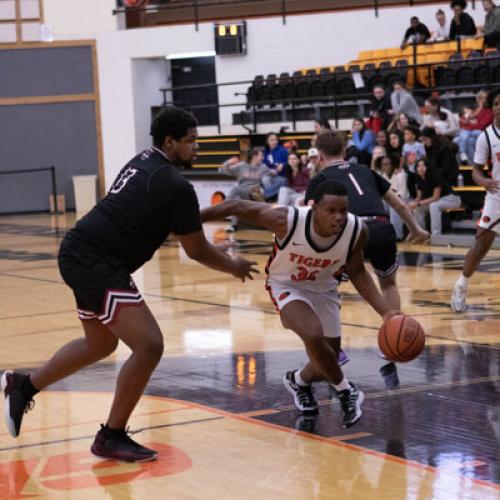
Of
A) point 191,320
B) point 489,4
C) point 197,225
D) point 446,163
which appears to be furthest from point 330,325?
point 489,4

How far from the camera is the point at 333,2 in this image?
26.7 meters

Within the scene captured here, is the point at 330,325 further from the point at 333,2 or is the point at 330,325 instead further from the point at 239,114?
the point at 333,2

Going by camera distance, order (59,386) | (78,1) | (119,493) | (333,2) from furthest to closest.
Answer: (78,1)
(333,2)
(59,386)
(119,493)

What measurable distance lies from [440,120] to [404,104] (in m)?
0.80

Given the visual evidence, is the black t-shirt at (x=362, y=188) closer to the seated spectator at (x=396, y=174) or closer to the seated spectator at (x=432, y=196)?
the seated spectator at (x=432, y=196)

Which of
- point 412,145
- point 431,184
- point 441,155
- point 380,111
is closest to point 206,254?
point 431,184

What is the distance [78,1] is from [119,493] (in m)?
25.0

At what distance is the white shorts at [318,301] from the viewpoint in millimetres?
6664

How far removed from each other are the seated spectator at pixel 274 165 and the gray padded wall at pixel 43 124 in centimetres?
1034

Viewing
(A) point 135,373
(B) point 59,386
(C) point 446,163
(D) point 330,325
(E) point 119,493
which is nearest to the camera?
(E) point 119,493

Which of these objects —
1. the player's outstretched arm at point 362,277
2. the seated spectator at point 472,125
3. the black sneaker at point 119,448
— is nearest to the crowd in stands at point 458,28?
the seated spectator at point 472,125

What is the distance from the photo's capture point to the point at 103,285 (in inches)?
228

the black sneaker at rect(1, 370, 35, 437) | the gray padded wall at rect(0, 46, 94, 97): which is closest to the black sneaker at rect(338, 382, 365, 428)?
the black sneaker at rect(1, 370, 35, 437)

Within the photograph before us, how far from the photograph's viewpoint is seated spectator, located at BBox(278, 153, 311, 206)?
739 inches
